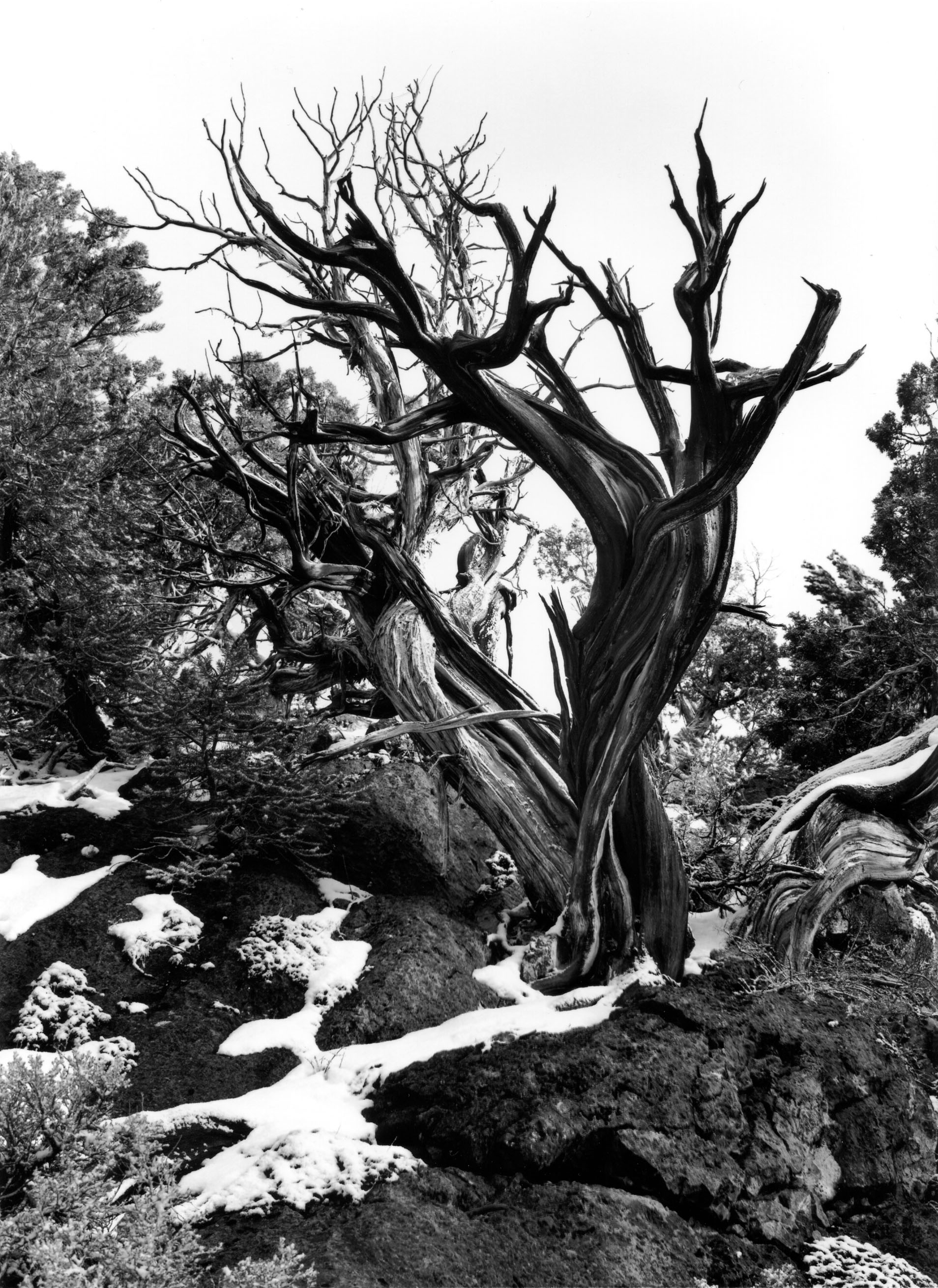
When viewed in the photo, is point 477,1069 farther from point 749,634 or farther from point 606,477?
point 749,634

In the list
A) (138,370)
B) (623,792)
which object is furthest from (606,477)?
(138,370)

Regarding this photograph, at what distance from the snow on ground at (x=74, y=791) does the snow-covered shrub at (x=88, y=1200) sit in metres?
4.01

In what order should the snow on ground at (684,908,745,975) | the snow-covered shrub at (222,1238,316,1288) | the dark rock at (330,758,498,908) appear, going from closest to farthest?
the snow-covered shrub at (222,1238,316,1288) < the snow on ground at (684,908,745,975) < the dark rock at (330,758,498,908)

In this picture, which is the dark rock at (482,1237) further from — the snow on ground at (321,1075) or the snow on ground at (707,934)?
the snow on ground at (707,934)

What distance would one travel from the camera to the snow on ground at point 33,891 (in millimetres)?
6625

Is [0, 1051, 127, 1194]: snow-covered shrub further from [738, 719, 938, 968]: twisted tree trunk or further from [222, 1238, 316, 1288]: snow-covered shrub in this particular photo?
[738, 719, 938, 968]: twisted tree trunk

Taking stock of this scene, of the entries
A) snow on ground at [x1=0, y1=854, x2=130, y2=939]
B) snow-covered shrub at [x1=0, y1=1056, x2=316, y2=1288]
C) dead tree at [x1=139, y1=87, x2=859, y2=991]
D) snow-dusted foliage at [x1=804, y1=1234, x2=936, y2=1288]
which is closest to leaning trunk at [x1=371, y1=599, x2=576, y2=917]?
dead tree at [x1=139, y1=87, x2=859, y2=991]

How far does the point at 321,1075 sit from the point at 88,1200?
204 cm

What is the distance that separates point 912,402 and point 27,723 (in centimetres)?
1104

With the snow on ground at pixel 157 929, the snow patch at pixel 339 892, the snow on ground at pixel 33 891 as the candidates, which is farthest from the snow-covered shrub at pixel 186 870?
the snow patch at pixel 339 892

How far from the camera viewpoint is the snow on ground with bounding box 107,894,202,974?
21.4ft

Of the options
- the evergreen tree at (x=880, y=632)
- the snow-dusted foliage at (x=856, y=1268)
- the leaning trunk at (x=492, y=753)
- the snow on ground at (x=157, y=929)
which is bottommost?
the snow-dusted foliage at (x=856, y=1268)

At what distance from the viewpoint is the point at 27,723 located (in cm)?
916

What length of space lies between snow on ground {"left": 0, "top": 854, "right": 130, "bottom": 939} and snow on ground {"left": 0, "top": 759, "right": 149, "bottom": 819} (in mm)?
693
